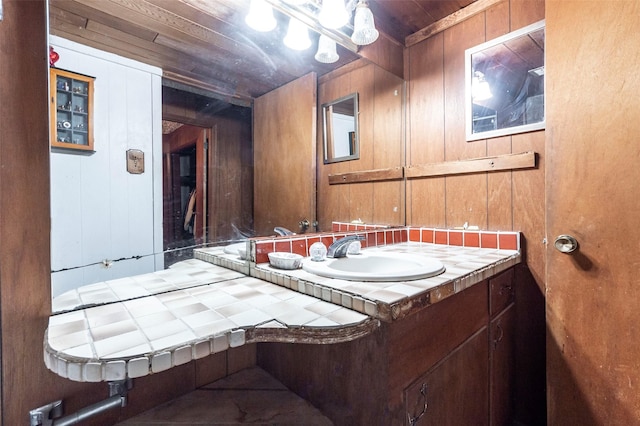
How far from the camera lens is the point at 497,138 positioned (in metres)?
1.32

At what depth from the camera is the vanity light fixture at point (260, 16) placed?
41.1 inches

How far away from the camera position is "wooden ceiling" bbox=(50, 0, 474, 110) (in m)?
0.74

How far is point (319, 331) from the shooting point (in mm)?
540

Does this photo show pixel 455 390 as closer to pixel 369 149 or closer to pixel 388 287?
pixel 388 287

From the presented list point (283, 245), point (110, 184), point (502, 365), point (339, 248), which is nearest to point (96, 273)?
point (110, 184)

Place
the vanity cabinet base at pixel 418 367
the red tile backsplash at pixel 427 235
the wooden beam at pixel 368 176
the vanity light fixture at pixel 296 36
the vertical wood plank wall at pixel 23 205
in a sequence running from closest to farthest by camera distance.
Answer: the vertical wood plank wall at pixel 23 205, the vanity cabinet base at pixel 418 367, the vanity light fixture at pixel 296 36, the wooden beam at pixel 368 176, the red tile backsplash at pixel 427 235

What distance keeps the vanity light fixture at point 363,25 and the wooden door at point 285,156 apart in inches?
10.9

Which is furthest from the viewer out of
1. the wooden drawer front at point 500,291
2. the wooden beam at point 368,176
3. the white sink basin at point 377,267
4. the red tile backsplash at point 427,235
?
the red tile backsplash at point 427,235

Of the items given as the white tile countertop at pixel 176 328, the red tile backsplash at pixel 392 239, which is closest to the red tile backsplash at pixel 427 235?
the red tile backsplash at pixel 392 239

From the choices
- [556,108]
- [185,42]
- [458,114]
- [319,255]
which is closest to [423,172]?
[458,114]

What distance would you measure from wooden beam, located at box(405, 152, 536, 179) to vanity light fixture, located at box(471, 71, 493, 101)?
0.29 metres

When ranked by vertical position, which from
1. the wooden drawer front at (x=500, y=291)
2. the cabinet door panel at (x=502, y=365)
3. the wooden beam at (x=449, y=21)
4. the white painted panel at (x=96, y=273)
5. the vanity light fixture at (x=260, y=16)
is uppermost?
the wooden beam at (x=449, y=21)

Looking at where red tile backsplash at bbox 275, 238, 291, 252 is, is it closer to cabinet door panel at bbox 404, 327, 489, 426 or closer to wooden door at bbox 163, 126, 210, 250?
wooden door at bbox 163, 126, 210, 250

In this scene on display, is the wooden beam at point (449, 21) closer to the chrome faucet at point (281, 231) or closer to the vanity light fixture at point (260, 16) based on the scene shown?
the vanity light fixture at point (260, 16)
